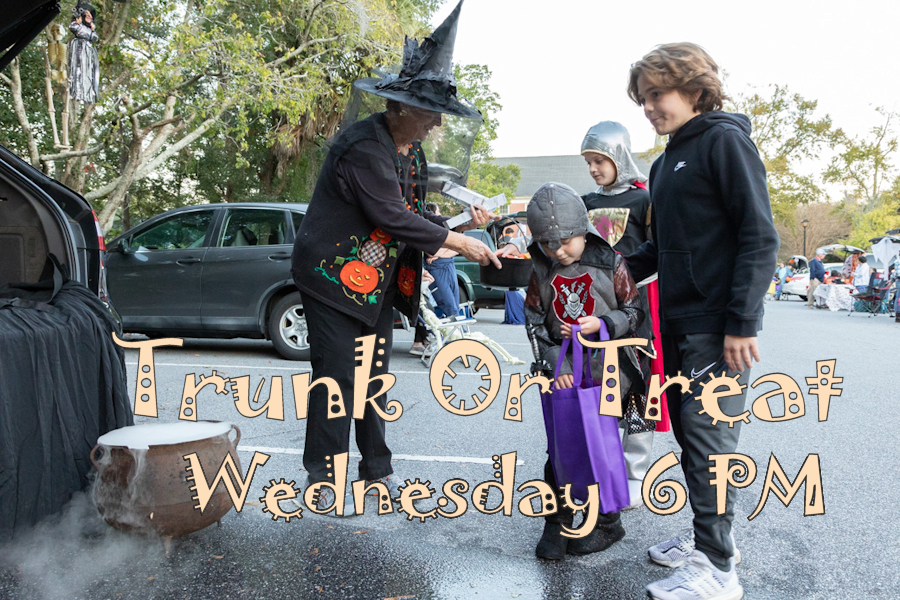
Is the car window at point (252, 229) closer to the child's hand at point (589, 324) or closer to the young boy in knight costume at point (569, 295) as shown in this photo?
the young boy in knight costume at point (569, 295)

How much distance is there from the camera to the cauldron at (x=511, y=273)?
2.83m

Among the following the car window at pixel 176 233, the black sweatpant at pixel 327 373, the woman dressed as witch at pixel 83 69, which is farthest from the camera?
the car window at pixel 176 233

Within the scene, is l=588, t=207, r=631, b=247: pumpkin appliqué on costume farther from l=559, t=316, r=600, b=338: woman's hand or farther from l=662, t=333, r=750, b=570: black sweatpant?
l=662, t=333, r=750, b=570: black sweatpant

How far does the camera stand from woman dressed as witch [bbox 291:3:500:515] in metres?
2.86

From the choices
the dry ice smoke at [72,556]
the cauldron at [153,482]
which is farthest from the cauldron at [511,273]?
the dry ice smoke at [72,556]

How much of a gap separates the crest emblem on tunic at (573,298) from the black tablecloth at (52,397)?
205cm

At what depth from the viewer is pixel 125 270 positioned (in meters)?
7.83

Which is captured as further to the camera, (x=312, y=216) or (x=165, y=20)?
(x=165, y=20)

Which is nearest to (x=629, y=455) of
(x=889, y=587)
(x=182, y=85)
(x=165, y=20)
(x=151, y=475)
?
(x=889, y=587)

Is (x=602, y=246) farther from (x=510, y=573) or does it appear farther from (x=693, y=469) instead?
(x=510, y=573)

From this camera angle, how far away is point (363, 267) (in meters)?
3.03

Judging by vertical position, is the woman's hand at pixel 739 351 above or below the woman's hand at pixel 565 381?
above

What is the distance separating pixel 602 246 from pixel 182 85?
11.1 meters

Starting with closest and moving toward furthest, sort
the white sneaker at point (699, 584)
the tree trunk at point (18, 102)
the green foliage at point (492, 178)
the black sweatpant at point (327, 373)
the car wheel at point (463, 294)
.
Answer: the white sneaker at point (699, 584), the black sweatpant at point (327, 373), the tree trunk at point (18, 102), the car wheel at point (463, 294), the green foliage at point (492, 178)
